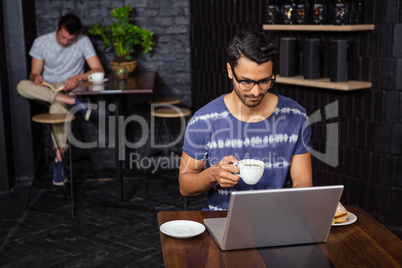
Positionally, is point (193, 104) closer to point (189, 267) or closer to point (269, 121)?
point (269, 121)

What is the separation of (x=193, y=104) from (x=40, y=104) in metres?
1.60

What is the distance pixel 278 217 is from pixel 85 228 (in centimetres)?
275

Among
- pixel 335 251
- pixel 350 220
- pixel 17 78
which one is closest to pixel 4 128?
pixel 17 78

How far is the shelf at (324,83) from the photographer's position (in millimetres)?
3846

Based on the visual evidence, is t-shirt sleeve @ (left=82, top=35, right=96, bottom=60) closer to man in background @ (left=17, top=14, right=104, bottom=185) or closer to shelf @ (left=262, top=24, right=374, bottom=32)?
man in background @ (left=17, top=14, right=104, bottom=185)

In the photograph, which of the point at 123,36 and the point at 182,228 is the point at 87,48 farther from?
the point at 182,228

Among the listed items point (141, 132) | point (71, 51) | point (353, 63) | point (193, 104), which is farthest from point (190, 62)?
point (353, 63)

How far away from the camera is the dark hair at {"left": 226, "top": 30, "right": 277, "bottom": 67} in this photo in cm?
208

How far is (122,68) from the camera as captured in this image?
4934 millimetres

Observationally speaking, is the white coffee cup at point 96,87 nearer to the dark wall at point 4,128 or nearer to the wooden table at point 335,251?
the dark wall at point 4,128

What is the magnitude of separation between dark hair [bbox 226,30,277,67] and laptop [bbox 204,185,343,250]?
659mm

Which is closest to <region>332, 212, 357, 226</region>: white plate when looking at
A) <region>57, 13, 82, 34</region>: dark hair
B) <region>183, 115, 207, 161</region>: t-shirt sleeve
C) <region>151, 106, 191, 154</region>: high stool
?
<region>183, 115, 207, 161</region>: t-shirt sleeve

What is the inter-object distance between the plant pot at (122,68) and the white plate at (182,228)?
314 centimetres

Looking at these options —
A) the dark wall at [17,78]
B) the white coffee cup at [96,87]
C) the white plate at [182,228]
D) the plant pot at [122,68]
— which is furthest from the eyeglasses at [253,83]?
the dark wall at [17,78]
